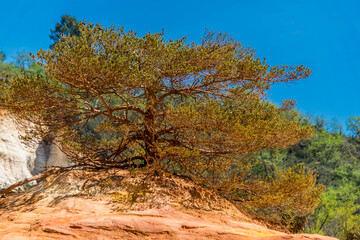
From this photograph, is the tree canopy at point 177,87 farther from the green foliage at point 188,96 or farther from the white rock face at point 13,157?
the white rock face at point 13,157

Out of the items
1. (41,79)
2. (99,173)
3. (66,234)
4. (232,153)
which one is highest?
(41,79)

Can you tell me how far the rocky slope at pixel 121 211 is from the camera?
259 inches

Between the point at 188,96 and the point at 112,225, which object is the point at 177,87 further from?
the point at 112,225

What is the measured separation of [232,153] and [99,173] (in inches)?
170

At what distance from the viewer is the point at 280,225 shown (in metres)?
10.2

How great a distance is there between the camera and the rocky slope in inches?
259

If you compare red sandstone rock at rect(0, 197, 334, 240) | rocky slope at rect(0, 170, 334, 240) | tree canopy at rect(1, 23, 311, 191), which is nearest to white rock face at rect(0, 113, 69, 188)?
rocky slope at rect(0, 170, 334, 240)

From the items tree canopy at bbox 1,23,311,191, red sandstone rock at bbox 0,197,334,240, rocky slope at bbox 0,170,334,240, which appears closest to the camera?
red sandstone rock at bbox 0,197,334,240

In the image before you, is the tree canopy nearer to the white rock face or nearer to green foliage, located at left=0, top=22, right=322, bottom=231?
green foliage, located at left=0, top=22, right=322, bottom=231

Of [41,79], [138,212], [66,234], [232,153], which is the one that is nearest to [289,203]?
[232,153]

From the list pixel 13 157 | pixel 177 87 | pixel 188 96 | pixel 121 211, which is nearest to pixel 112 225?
pixel 121 211

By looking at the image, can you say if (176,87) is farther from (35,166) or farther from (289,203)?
(35,166)

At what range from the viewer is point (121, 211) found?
25.8ft

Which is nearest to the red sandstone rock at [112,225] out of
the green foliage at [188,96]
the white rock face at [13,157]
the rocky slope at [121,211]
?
the rocky slope at [121,211]
